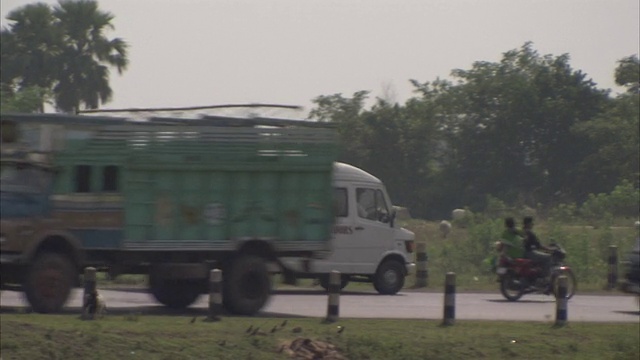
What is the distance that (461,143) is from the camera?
71.4 metres

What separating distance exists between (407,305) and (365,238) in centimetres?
284

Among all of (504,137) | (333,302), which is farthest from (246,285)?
(504,137)

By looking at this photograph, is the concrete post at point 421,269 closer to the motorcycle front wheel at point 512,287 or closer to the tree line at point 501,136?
the motorcycle front wheel at point 512,287

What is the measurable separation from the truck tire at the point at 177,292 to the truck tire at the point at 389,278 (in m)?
5.85

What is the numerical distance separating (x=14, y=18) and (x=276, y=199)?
38034 mm

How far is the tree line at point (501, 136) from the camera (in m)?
63.3

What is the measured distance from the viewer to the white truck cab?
75.3 ft

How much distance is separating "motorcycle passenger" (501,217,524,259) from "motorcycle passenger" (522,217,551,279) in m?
0.11

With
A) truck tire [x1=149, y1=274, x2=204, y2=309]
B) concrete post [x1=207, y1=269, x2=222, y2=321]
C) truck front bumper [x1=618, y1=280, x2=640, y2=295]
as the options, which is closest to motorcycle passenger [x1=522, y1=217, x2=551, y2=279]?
Result: truck front bumper [x1=618, y1=280, x2=640, y2=295]

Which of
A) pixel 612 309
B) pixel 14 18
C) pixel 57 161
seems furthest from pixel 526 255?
pixel 14 18

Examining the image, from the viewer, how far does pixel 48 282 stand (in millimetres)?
15953

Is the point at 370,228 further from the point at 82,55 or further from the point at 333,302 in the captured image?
the point at 82,55

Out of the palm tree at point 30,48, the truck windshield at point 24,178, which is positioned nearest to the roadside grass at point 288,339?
the truck windshield at point 24,178

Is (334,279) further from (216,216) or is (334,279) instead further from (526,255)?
(526,255)
